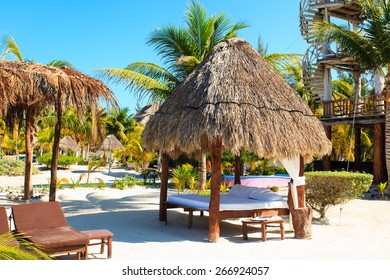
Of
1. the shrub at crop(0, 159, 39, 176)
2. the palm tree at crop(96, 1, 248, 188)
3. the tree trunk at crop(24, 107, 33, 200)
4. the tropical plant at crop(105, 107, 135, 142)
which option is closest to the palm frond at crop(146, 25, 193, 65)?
the palm tree at crop(96, 1, 248, 188)

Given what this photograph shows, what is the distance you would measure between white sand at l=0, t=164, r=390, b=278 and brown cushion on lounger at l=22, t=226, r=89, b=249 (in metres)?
0.51

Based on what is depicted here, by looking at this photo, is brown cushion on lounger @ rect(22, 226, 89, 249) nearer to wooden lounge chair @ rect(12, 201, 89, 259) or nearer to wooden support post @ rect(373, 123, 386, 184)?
wooden lounge chair @ rect(12, 201, 89, 259)

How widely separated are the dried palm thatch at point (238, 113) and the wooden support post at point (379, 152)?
31.5 ft

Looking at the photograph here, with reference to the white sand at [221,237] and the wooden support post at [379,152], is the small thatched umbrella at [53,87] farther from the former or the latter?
the wooden support post at [379,152]

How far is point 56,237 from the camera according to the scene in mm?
5809

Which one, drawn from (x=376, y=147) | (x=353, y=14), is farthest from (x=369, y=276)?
(x=353, y=14)

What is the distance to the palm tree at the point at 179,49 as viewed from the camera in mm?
13742

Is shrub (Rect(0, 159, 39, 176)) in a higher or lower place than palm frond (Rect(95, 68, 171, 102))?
lower

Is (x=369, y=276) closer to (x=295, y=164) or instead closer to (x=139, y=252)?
(x=139, y=252)

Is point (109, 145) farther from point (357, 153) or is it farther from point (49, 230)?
point (49, 230)

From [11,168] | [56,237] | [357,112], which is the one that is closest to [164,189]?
[56,237]

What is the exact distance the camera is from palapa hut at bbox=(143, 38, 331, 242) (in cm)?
760

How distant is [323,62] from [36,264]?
738 inches

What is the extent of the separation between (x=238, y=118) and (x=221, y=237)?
7.47 feet
